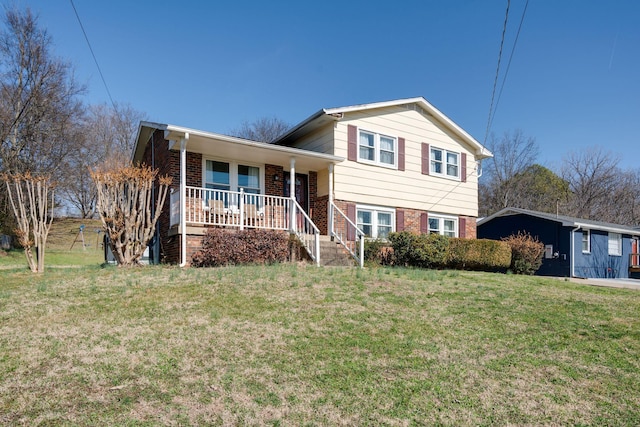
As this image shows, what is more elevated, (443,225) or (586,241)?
(443,225)

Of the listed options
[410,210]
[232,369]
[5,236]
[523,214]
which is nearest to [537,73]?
[410,210]

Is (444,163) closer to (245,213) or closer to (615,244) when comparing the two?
(245,213)

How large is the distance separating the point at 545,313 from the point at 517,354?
2.11 m

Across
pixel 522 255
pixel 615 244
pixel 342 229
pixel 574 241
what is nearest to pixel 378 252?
pixel 342 229

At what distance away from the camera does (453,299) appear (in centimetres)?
734

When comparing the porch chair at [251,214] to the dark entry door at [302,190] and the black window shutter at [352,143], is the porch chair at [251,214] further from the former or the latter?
the black window shutter at [352,143]

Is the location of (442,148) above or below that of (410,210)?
above

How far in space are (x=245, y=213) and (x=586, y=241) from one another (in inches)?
622

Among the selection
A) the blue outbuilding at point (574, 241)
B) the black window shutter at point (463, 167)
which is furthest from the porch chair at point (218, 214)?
the blue outbuilding at point (574, 241)

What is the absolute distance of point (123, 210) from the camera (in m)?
9.96

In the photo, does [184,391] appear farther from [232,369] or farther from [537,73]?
[537,73]

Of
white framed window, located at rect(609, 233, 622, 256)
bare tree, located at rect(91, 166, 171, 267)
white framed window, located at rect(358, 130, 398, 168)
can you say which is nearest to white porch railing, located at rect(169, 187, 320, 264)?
bare tree, located at rect(91, 166, 171, 267)

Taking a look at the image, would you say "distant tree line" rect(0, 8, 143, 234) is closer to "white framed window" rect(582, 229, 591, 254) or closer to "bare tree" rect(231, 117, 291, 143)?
"bare tree" rect(231, 117, 291, 143)

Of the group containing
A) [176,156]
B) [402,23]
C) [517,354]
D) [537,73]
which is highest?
[402,23]
